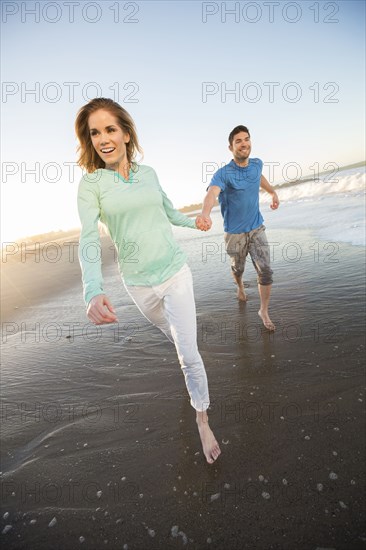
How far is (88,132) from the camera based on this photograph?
2.08 meters

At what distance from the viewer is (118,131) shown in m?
2.06

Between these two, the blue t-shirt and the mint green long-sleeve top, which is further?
the blue t-shirt

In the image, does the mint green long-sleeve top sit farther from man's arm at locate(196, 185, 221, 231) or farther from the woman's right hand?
man's arm at locate(196, 185, 221, 231)

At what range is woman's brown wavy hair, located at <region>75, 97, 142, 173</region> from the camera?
2.00 m

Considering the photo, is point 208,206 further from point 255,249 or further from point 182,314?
point 182,314

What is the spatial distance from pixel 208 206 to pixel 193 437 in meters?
2.26

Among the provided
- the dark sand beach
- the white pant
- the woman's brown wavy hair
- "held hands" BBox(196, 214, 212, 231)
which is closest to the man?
the dark sand beach

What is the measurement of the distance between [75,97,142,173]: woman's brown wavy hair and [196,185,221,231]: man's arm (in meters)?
0.90

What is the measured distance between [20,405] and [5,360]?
1360mm

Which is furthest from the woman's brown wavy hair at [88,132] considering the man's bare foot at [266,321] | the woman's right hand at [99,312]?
the man's bare foot at [266,321]

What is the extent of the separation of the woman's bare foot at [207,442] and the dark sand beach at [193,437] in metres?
0.06

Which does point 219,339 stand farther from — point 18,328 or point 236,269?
point 18,328

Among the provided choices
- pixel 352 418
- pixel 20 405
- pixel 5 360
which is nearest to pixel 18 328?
pixel 5 360

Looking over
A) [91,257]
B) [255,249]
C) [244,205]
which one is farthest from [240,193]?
[91,257]
